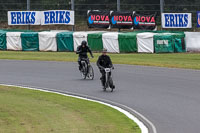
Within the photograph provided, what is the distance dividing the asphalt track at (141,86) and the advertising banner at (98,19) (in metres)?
15.0

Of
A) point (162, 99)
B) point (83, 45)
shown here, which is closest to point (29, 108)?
point (162, 99)

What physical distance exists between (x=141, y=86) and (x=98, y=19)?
26.5 metres

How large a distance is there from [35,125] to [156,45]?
1114 inches

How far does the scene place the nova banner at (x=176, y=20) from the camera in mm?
43969

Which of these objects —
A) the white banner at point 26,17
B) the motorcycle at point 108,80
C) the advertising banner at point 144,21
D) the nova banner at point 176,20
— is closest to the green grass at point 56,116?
the motorcycle at point 108,80

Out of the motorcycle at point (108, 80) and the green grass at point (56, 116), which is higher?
the motorcycle at point (108, 80)

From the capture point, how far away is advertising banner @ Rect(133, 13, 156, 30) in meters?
45.3

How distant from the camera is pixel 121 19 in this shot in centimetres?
4553

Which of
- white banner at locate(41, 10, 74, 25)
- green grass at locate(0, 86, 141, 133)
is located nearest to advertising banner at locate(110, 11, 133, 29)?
white banner at locate(41, 10, 74, 25)

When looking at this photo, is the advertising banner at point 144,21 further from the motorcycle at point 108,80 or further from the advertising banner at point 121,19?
the motorcycle at point 108,80

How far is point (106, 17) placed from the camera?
150ft

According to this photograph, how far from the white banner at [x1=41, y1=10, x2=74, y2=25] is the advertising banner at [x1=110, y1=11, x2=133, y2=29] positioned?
3.89 metres

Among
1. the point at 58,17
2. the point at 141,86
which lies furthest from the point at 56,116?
the point at 58,17

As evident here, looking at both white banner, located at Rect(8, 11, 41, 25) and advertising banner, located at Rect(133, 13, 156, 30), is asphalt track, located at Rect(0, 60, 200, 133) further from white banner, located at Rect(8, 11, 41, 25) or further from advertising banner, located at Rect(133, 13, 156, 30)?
white banner, located at Rect(8, 11, 41, 25)
